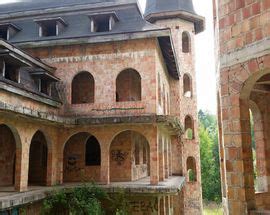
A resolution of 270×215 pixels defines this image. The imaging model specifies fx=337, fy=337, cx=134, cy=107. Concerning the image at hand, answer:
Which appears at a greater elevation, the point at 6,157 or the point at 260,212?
the point at 6,157

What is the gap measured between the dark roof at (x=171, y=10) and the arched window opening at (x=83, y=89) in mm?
8658

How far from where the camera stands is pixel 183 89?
76.8 ft

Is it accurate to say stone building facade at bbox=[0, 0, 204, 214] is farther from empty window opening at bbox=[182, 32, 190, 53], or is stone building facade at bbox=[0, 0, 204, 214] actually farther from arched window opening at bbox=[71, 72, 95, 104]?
empty window opening at bbox=[182, 32, 190, 53]

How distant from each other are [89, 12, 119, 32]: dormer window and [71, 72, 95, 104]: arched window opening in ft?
7.44

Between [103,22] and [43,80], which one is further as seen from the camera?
[103,22]

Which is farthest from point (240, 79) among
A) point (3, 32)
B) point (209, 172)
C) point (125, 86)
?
point (209, 172)

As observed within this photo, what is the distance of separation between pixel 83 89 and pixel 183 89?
29.9 feet

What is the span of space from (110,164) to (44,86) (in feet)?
15.0

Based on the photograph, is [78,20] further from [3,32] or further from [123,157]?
[123,157]

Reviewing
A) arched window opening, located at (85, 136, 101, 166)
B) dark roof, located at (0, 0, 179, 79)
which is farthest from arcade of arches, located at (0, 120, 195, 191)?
dark roof, located at (0, 0, 179, 79)

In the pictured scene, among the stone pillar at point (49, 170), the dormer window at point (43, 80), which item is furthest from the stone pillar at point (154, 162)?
the dormer window at point (43, 80)

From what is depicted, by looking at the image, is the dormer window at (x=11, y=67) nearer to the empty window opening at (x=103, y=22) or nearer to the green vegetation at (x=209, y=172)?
the empty window opening at (x=103, y=22)

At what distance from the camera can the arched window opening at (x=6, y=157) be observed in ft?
46.1

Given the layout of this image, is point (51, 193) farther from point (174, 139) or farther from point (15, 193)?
point (174, 139)
